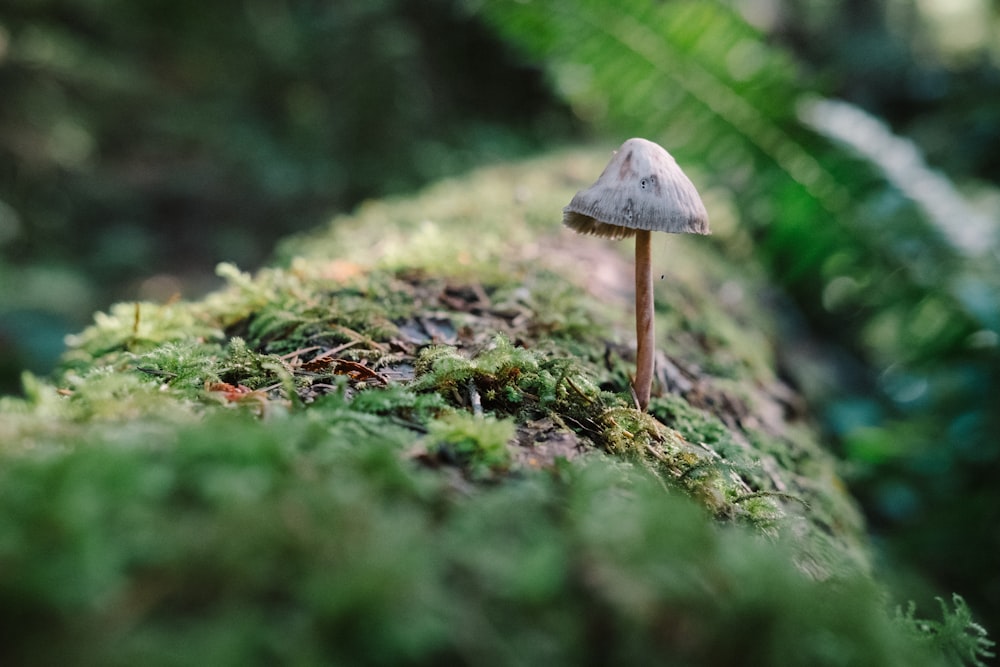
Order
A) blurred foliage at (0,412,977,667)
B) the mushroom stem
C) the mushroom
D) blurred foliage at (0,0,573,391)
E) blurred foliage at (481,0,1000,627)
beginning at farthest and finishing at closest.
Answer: blurred foliage at (0,0,573,391) → blurred foliage at (481,0,1000,627) → the mushroom stem → the mushroom → blurred foliage at (0,412,977,667)

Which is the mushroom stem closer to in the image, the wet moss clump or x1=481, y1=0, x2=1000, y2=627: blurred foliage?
the wet moss clump

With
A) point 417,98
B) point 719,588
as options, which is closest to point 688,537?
point 719,588

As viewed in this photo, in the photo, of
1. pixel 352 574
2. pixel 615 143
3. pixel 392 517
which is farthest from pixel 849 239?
pixel 352 574

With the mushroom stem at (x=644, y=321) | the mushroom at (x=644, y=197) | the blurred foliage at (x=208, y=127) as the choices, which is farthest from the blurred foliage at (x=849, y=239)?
the mushroom at (x=644, y=197)

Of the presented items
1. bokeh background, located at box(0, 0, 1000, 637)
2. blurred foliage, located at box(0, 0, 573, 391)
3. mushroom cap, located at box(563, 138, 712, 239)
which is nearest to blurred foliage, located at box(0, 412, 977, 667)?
mushroom cap, located at box(563, 138, 712, 239)

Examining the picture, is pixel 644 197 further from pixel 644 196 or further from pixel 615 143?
pixel 615 143

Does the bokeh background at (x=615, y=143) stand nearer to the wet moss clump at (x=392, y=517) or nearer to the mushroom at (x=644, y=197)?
the wet moss clump at (x=392, y=517)

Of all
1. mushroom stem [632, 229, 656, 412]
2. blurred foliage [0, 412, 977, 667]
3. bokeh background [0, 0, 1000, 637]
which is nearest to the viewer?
blurred foliage [0, 412, 977, 667]
